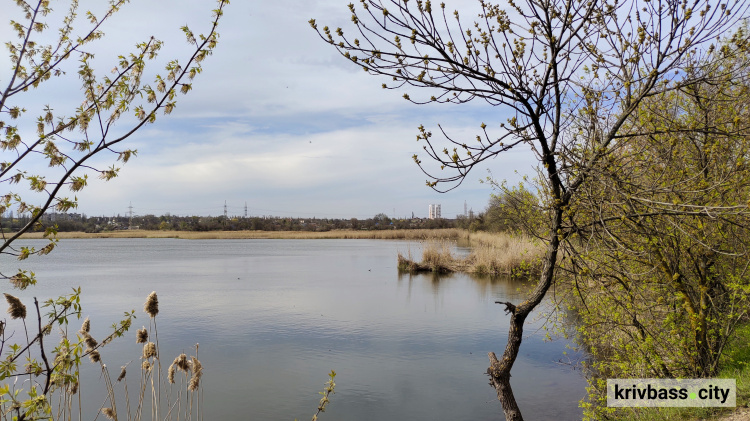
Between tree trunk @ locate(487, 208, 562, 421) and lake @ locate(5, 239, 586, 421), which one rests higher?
tree trunk @ locate(487, 208, 562, 421)

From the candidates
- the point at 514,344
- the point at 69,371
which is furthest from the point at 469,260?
the point at 69,371

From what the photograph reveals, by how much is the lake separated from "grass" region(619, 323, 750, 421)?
4.09 ft

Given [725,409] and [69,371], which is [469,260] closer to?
[725,409]

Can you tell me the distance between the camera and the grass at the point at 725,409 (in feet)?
13.1

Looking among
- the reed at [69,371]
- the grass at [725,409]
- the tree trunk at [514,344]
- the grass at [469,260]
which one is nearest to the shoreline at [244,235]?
the grass at [469,260]

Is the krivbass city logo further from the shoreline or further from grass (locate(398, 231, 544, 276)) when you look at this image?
the shoreline

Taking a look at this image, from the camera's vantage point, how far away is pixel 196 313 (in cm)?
1070

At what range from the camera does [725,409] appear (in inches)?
157

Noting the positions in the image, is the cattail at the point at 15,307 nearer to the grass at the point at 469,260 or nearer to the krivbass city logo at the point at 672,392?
the krivbass city logo at the point at 672,392

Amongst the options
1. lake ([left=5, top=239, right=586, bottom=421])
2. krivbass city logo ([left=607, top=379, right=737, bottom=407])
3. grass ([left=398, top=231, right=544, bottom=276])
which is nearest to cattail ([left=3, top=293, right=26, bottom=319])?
lake ([left=5, top=239, right=586, bottom=421])

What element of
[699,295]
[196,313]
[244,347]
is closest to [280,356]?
[244,347]

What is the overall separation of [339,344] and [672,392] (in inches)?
207

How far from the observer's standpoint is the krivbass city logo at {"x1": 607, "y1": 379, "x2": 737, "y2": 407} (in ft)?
13.5

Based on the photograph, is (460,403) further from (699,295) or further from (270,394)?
(699,295)
